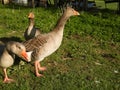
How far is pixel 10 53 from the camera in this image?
7.09 m

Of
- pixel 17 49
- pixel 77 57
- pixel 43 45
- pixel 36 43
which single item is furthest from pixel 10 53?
pixel 77 57

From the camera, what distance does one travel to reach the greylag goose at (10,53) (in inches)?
272

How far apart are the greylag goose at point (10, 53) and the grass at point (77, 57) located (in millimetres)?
463

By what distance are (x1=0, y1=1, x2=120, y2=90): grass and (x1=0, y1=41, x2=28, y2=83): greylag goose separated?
463 millimetres

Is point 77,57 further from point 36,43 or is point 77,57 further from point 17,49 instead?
point 17,49

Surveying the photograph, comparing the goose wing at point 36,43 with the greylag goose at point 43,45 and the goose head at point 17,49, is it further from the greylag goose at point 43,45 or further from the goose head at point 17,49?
the goose head at point 17,49

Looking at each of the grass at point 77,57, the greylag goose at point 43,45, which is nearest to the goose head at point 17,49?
the greylag goose at point 43,45

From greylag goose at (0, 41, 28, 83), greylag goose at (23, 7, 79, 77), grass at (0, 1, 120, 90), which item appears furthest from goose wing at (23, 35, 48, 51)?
grass at (0, 1, 120, 90)

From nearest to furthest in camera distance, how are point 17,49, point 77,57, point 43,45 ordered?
point 17,49 < point 43,45 < point 77,57

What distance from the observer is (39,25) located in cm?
1191

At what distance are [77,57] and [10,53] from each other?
7.90 ft

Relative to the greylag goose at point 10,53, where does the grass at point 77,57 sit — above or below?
below

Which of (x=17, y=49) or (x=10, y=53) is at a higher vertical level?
(x=17, y=49)

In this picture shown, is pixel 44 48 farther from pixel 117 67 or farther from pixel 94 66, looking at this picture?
pixel 117 67
